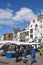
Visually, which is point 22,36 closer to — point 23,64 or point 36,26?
point 36,26

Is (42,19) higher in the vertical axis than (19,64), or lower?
higher

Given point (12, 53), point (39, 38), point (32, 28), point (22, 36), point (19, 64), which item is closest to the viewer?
point (19, 64)

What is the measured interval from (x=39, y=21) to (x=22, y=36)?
22.8 metres

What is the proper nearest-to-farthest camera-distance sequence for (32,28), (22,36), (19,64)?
(19,64) → (32,28) → (22,36)

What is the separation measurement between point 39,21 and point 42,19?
4.91 ft

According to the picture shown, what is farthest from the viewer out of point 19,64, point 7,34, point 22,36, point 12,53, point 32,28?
point 7,34

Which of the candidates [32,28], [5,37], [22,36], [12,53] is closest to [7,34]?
[5,37]

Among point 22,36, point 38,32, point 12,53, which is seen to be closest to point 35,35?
point 38,32

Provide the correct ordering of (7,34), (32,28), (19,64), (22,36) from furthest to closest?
(7,34), (22,36), (32,28), (19,64)

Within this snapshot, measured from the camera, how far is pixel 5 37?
14700 cm

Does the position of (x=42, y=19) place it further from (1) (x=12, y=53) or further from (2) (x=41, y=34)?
(1) (x=12, y=53)

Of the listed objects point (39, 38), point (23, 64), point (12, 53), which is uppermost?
point (39, 38)

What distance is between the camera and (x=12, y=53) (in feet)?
101

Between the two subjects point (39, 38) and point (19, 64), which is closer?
point (19, 64)
